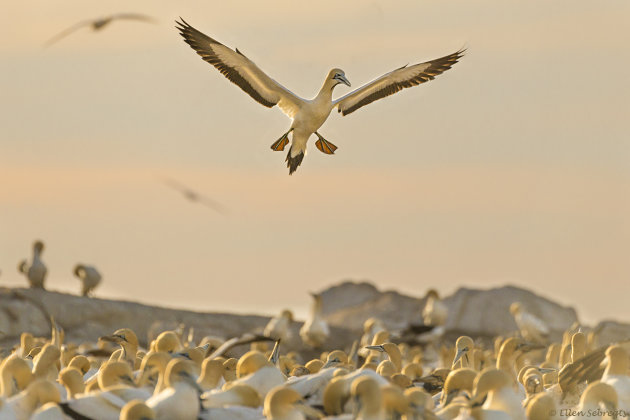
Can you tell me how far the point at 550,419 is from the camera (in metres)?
11.0

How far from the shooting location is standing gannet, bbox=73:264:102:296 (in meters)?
35.9

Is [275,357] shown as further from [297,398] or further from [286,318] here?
[286,318]

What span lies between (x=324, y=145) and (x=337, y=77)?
1145mm

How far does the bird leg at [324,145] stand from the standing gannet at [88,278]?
60.0ft

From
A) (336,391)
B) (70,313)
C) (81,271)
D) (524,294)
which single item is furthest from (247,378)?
(524,294)

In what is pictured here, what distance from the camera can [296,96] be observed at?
17828 mm

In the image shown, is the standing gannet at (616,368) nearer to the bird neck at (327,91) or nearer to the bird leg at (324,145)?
the bird neck at (327,91)

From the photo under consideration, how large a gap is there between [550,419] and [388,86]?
8.24m

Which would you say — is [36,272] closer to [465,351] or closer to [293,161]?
[293,161]

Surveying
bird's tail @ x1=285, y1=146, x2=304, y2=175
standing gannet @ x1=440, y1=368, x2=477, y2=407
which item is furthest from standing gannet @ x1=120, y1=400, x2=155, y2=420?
bird's tail @ x1=285, y1=146, x2=304, y2=175

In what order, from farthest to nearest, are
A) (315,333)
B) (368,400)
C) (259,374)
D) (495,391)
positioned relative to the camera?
(315,333) < (259,374) < (495,391) < (368,400)

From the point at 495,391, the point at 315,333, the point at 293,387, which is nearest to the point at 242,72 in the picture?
the point at 293,387

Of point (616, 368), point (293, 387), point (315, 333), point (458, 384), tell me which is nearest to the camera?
point (293, 387)

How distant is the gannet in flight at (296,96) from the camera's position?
1758 cm
